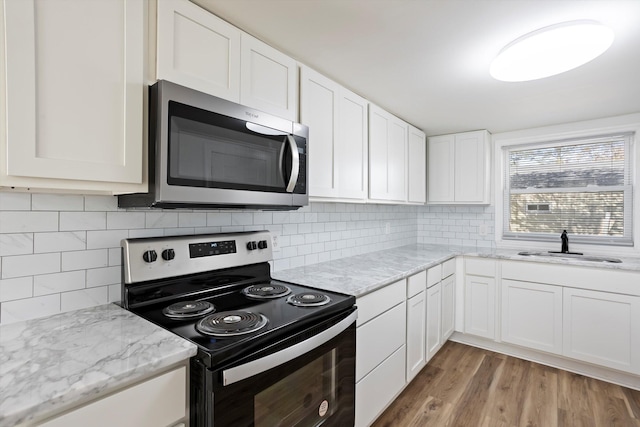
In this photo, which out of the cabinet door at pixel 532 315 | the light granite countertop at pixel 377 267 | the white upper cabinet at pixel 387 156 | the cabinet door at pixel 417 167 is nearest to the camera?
the light granite countertop at pixel 377 267

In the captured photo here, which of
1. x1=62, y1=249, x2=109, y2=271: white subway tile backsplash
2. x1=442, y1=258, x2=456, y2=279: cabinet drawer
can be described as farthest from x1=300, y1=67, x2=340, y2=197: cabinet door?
x1=442, y1=258, x2=456, y2=279: cabinet drawer

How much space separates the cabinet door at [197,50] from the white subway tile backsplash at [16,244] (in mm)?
745

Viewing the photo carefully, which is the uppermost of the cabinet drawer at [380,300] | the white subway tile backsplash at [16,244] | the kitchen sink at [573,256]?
the white subway tile backsplash at [16,244]

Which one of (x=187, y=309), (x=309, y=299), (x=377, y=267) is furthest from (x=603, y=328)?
(x=187, y=309)

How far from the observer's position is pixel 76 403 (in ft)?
2.48

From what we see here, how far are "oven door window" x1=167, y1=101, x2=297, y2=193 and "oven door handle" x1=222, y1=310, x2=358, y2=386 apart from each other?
0.66 meters

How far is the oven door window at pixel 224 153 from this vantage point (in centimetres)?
116

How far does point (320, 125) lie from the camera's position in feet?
6.28

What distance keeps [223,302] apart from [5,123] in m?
0.96

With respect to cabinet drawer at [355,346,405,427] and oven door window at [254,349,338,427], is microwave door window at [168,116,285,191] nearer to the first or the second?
oven door window at [254,349,338,427]

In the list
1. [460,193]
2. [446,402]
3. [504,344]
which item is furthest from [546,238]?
[446,402]

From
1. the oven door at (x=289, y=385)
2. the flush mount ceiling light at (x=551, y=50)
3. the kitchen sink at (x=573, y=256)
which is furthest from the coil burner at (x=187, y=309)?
the kitchen sink at (x=573, y=256)

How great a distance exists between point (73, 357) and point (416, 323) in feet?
6.64

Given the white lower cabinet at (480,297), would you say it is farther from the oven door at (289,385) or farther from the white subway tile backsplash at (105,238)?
the white subway tile backsplash at (105,238)
